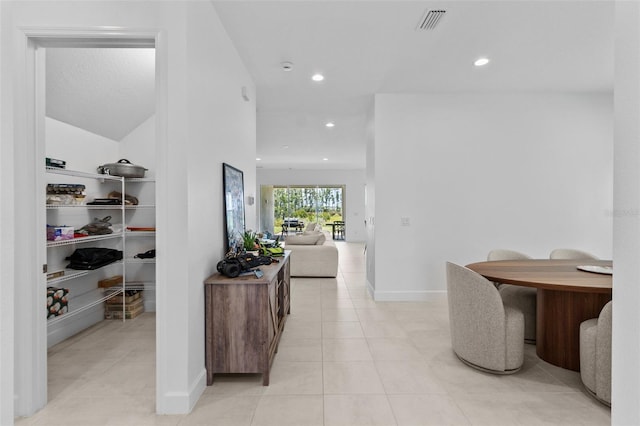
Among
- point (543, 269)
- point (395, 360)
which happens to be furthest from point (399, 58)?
point (395, 360)

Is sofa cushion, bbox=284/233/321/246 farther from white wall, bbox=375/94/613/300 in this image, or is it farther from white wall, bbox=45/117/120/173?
white wall, bbox=45/117/120/173

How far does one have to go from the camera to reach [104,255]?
3348mm

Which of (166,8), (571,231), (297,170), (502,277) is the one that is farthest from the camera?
(297,170)

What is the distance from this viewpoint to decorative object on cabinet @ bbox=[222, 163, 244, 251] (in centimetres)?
273

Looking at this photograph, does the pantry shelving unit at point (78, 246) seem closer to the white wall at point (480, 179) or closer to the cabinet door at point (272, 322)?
the cabinet door at point (272, 322)

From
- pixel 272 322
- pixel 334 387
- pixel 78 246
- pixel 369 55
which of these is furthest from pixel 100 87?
pixel 334 387

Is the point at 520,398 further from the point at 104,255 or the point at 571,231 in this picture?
the point at 104,255

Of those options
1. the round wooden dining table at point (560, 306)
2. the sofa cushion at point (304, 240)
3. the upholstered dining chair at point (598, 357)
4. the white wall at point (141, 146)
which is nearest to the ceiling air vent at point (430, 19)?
the round wooden dining table at point (560, 306)

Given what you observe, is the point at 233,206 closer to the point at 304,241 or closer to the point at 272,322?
the point at 272,322

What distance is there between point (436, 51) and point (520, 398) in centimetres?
307

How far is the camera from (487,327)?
2.36 metres

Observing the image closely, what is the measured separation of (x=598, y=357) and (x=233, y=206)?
9.66 feet

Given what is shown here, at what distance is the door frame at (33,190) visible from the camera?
6.24 feet

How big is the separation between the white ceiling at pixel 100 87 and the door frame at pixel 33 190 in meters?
0.88
